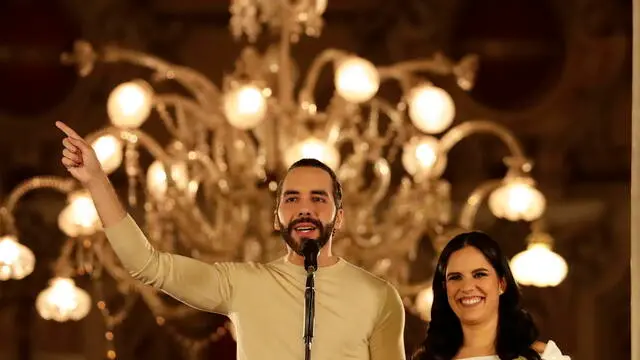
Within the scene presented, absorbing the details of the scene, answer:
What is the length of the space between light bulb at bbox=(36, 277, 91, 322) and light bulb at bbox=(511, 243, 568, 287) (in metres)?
2.08

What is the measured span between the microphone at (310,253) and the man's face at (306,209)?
0.05 feet

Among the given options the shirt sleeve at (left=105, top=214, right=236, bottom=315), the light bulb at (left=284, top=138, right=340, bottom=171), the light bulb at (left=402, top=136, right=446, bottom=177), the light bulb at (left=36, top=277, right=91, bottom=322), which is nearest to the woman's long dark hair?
the shirt sleeve at (left=105, top=214, right=236, bottom=315)

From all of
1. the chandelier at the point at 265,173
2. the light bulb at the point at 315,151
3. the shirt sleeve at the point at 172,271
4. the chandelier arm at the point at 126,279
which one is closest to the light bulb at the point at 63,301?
the chandelier at the point at 265,173

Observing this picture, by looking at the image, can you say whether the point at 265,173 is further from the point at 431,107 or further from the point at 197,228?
the point at 431,107

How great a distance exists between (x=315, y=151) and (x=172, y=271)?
2.97 m

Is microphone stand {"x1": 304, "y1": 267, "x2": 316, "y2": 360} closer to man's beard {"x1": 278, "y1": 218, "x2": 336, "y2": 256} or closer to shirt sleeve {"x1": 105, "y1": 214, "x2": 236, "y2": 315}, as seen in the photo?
man's beard {"x1": 278, "y1": 218, "x2": 336, "y2": 256}

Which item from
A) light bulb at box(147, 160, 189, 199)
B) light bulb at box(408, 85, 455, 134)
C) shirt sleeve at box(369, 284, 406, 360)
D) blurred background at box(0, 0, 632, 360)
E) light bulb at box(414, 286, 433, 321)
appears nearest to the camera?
shirt sleeve at box(369, 284, 406, 360)

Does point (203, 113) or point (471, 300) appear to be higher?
point (203, 113)

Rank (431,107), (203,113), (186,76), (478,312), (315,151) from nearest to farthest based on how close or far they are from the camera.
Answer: (478,312), (315,151), (431,107), (186,76), (203,113)

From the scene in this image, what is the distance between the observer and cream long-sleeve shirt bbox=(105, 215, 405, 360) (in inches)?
111

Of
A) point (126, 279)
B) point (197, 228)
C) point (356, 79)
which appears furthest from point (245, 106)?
point (126, 279)

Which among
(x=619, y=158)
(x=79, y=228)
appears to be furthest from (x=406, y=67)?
(x=619, y=158)

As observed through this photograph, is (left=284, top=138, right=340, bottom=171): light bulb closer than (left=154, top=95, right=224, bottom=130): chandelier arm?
Yes

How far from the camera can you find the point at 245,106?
5.89 metres
